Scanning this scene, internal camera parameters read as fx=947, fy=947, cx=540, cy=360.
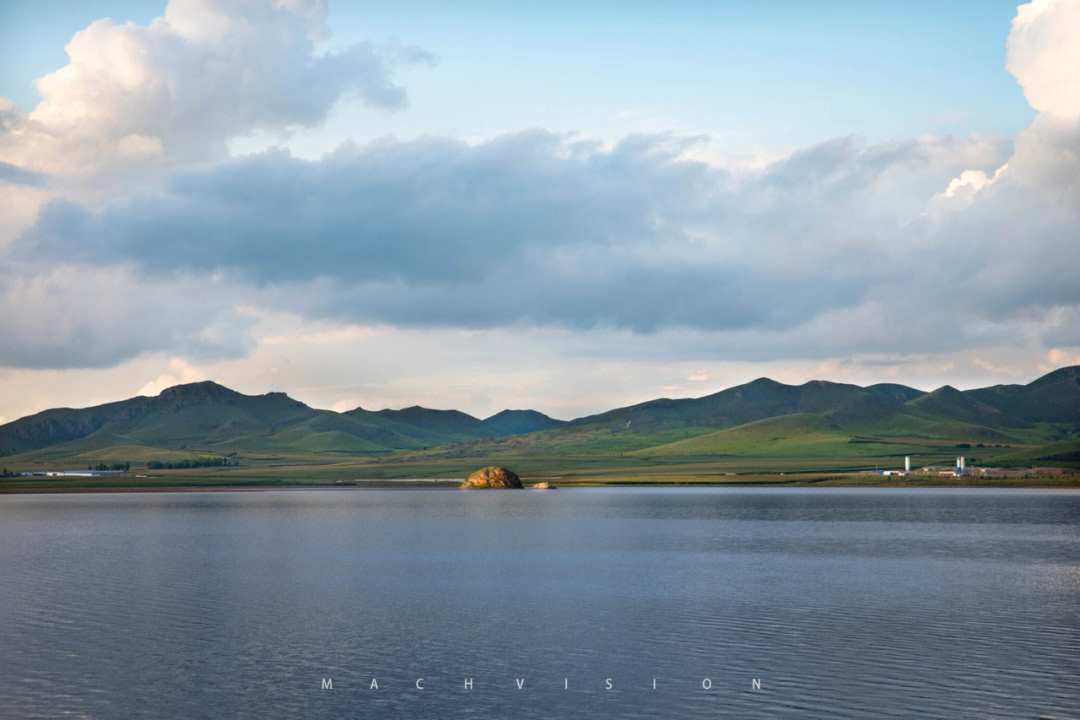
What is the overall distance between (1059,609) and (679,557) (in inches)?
1495

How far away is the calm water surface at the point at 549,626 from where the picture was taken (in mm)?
38719

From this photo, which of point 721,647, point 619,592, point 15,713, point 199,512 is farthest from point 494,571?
point 199,512

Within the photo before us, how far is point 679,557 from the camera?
9056 cm

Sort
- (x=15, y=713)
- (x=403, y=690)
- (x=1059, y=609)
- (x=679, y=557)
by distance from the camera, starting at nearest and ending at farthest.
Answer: (x=15, y=713), (x=403, y=690), (x=1059, y=609), (x=679, y=557)

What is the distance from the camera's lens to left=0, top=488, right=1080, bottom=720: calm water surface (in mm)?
38719

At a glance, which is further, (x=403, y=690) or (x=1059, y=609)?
(x=1059, y=609)

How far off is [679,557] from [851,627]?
3829 centimetres

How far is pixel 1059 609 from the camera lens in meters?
57.4

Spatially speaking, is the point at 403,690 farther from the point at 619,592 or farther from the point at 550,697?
the point at 619,592

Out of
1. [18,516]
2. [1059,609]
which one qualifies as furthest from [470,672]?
[18,516]

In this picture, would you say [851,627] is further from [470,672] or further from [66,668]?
[66,668]

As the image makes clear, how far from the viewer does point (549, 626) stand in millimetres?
54781

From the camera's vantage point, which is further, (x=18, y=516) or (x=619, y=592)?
(x=18, y=516)

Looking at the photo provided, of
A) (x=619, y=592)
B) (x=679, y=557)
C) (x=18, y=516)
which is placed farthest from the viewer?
(x=18, y=516)
